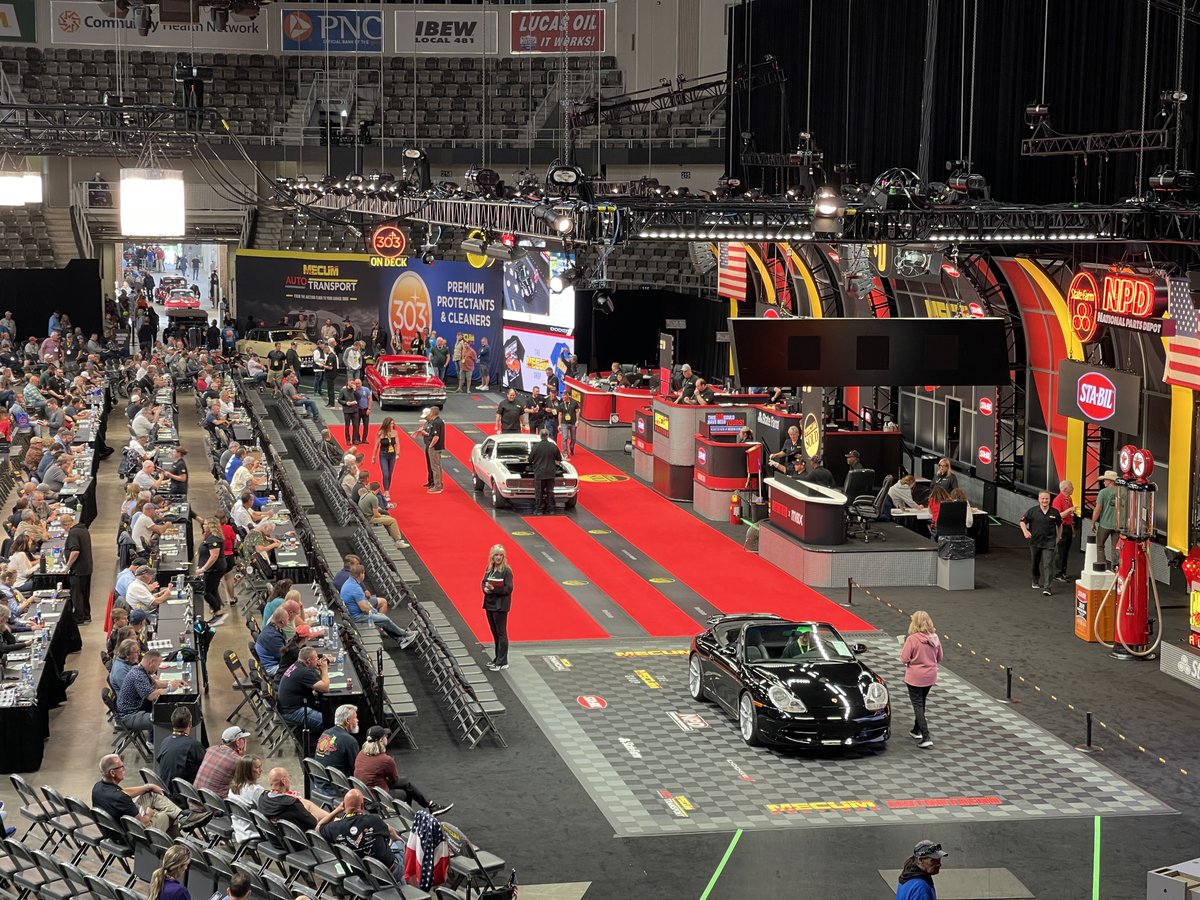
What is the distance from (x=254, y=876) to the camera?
1155 cm

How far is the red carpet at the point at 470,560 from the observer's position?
21656 mm

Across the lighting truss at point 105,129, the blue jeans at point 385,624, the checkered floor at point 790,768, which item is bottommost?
the checkered floor at point 790,768

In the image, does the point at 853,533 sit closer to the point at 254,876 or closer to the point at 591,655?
the point at 591,655

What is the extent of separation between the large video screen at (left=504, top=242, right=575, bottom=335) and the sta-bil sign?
18533 millimetres

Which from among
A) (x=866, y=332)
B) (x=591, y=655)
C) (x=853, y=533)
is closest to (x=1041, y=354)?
(x=866, y=332)

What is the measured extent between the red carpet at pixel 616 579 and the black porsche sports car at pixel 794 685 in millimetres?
3712

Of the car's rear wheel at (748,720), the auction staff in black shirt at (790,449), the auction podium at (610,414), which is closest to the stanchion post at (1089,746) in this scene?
the car's rear wheel at (748,720)

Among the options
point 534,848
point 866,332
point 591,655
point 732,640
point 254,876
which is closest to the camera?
point 254,876

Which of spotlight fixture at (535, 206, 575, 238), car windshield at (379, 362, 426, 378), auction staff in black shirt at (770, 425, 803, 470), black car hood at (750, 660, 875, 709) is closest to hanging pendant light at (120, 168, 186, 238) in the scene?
spotlight fixture at (535, 206, 575, 238)

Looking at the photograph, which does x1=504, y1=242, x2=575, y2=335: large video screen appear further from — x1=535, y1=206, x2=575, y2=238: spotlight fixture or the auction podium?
x1=535, y1=206, x2=575, y2=238: spotlight fixture

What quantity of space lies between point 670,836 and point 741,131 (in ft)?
102

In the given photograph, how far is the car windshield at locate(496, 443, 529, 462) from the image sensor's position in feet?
98.5

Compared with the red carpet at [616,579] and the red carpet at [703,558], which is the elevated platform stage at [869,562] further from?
the red carpet at [616,579]

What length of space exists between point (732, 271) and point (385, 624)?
76.2 ft
